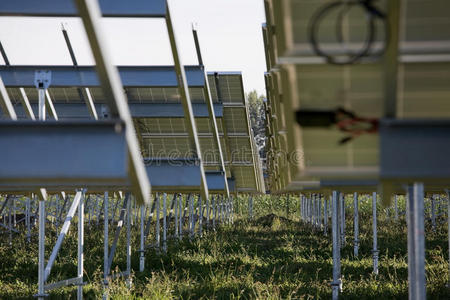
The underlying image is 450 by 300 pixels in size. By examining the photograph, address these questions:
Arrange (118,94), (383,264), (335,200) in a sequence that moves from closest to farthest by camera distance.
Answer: (118,94) < (335,200) < (383,264)

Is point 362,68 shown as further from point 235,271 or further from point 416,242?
point 235,271

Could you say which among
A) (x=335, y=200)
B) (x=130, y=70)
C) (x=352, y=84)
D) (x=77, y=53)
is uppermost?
(x=77, y=53)

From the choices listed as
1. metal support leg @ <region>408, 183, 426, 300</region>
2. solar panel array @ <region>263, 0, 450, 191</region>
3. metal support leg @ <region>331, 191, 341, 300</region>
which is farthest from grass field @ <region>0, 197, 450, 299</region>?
solar panel array @ <region>263, 0, 450, 191</region>

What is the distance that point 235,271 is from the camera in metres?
13.2

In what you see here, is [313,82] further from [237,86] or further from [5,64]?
[237,86]

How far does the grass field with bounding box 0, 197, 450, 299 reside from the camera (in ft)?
34.5

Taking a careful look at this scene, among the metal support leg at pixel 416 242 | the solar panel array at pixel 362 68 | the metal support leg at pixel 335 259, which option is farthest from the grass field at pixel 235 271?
the solar panel array at pixel 362 68

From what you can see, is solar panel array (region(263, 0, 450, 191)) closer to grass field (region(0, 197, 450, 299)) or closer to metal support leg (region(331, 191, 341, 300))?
grass field (region(0, 197, 450, 299))

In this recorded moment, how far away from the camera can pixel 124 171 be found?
4098 mm

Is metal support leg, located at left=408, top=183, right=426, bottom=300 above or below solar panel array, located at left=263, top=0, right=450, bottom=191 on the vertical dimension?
below

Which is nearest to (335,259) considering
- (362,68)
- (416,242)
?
(416,242)

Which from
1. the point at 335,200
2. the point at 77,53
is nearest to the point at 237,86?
the point at 77,53

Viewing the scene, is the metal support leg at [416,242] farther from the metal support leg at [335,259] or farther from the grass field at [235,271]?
the metal support leg at [335,259]

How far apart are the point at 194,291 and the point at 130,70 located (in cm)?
375
